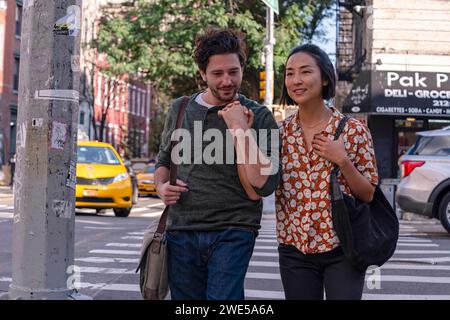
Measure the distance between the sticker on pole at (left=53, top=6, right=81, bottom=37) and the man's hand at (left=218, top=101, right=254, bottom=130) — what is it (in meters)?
1.90

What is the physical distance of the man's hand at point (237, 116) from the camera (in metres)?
3.46

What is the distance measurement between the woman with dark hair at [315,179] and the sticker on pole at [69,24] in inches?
75.4

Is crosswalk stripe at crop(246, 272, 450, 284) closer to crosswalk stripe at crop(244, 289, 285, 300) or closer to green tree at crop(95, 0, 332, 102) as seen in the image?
crosswalk stripe at crop(244, 289, 285, 300)

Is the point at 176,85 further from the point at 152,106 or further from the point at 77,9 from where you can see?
the point at 152,106

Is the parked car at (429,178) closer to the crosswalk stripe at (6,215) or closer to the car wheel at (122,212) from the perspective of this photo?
the car wheel at (122,212)

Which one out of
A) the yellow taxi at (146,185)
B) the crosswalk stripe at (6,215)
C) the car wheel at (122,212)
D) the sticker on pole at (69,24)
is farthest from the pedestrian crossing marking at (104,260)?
the yellow taxi at (146,185)

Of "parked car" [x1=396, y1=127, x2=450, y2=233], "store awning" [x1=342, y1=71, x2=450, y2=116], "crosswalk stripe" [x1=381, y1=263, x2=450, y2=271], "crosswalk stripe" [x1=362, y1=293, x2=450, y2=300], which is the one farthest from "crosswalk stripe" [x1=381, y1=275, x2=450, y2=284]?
"store awning" [x1=342, y1=71, x2=450, y2=116]

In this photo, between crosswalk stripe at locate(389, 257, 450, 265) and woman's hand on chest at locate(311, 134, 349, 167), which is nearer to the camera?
woman's hand on chest at locate(311, 134, 349, 167)

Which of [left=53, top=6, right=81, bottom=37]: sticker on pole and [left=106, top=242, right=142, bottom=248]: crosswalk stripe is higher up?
[left=53, top=6, right=81, bottom=37]: sticker on pole

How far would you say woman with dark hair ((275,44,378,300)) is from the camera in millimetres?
3465

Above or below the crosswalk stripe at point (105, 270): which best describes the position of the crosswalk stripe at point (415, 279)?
above

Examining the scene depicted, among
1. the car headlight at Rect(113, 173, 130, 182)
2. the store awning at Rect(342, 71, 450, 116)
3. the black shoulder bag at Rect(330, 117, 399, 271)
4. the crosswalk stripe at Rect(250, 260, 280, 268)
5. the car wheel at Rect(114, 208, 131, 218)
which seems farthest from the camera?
the store awning at Rect(342, 71, 450, 116)

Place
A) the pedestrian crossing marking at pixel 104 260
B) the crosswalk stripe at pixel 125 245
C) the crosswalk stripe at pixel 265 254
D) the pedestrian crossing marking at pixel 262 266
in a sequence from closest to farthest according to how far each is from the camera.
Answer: the pedestrian crossing marking at pixel 262 266 → the pedestrian crossing marking at pixel 104 260 → the crosswalk stripe at pixel 265 254 → the crosswalk stripe at pixel 125 245

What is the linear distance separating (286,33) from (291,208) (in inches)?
967
